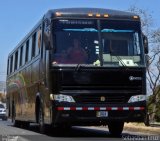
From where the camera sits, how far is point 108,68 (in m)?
15.1

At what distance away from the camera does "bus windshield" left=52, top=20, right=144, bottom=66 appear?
15.1m

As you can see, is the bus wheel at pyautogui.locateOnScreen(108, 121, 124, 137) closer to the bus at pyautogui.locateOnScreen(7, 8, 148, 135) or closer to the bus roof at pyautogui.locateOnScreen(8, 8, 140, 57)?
the bus at pyautogui.locateOnScreen(7, 8, 148, 135)

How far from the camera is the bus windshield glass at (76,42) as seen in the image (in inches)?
594

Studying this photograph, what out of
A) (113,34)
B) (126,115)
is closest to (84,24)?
(113,34)

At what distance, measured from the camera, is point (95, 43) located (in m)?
15.3

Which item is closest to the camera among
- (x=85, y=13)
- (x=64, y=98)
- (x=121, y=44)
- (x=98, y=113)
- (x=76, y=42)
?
(x=64, y=98)

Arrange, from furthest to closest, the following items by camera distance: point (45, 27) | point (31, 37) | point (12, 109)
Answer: point (12, 109)
point (31, 37)
point (45, 27)

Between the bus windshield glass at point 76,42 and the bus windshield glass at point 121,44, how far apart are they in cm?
32

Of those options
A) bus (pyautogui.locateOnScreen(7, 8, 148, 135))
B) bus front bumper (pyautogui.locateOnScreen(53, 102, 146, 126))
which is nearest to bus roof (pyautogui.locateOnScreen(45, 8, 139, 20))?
bus (pyautogui.locateOnScreen(7, 8, 148, 135))

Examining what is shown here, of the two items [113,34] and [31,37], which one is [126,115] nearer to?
[113,34]

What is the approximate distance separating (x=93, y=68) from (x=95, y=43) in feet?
2.63

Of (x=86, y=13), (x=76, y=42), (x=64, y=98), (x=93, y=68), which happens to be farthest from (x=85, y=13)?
(x=64, y=98)

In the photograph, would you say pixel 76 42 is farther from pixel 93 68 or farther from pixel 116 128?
pixel 116 128

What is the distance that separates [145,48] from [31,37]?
603 cm
